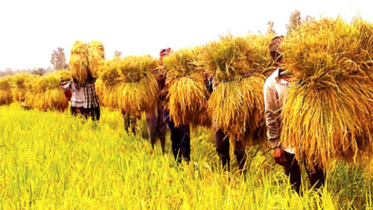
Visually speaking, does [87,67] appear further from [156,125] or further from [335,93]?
[335,93]

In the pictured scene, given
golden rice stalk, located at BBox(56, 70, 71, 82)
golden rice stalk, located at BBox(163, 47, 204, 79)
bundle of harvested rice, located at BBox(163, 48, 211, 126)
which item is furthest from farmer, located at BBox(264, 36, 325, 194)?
golden rice stalk, located at BBox(56, 70, 71, 82)

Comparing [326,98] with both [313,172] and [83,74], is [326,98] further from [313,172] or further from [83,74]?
[83,74]

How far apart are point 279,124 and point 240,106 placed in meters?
0.44

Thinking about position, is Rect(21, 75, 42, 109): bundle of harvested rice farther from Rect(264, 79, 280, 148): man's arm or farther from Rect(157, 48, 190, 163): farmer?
Rect(264, 79, 280, 148): man's arm

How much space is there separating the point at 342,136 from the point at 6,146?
4480 millimetres

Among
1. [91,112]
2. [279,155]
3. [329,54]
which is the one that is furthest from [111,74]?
[329,54]

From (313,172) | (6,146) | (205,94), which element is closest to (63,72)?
(6,146)

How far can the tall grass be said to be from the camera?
2625 mm

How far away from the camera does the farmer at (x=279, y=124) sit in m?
2.59

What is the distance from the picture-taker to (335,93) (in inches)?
86.1

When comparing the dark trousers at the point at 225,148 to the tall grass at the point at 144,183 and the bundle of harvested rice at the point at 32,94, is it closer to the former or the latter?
the tall grass at the point at 144,183

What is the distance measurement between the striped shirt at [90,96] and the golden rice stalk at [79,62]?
5.8 inches

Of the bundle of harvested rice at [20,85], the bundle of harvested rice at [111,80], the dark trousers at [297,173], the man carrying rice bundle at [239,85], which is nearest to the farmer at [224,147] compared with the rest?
the man carrying rice bundle at [239,85]

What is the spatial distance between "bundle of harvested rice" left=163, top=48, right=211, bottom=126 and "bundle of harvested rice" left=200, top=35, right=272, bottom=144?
1.24 ft
